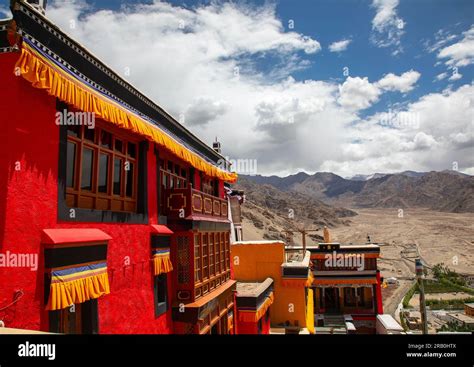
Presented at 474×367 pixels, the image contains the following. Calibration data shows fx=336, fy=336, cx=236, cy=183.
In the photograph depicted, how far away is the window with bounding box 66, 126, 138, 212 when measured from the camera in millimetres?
7180

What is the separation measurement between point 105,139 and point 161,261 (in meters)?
3.82

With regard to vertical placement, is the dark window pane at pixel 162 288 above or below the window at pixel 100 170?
below

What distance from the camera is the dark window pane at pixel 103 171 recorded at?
8220 mm

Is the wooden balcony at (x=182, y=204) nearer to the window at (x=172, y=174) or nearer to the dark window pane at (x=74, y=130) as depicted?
the window at (x=172, y=174)

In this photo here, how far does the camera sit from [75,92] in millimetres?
6605

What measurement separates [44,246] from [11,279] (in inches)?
28.9

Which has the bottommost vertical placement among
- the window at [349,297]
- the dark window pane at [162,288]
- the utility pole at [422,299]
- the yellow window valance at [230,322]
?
the window at [349,297]

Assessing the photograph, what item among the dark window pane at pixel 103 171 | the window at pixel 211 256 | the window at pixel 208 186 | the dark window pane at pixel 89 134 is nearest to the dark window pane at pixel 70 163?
the dark window pane at pixel 89 134

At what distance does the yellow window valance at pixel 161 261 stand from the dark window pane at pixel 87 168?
2884 mm

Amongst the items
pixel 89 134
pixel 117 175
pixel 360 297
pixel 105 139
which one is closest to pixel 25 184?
pixel 89 134

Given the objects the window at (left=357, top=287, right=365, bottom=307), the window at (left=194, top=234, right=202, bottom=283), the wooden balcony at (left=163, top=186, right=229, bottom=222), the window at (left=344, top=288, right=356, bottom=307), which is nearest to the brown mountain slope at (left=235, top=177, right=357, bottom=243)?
the window at (left=344, top=288, right=356, bottom=307)

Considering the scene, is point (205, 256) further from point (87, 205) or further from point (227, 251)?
point (87, 205)

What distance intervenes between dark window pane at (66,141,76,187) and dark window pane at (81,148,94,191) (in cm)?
28
